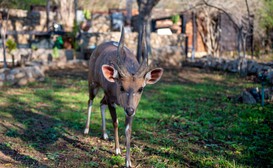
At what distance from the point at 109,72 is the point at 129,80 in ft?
1.10

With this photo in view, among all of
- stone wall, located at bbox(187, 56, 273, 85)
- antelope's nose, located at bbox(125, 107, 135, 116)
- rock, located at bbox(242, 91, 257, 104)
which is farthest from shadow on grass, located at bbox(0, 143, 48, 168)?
stone wall, located at bbox(187, 56, 273, 85)

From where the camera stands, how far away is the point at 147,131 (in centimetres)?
682

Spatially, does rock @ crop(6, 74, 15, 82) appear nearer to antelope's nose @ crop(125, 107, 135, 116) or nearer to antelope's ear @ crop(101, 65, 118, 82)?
antelope's ear @ crop(101, 65, 118, 82)

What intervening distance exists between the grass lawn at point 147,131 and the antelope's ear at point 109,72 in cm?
112

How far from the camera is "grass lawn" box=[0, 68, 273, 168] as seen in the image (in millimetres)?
5316

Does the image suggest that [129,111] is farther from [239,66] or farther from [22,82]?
[239,66]

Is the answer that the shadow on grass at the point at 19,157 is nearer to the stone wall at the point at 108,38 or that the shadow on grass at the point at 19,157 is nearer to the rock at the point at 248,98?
the rock at the point at 248,98

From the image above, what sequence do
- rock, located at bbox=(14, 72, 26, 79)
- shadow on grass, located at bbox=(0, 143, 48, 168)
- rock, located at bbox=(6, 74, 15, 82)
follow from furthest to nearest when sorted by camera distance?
rock, located at bbox=(14, 72, 26, 79) → rock, located at bbox=(6, 74, 15, 82) → shadow on grass, located at bbox=(0, 143, 48, 168)

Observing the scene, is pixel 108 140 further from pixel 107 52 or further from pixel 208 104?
pixel 208 104

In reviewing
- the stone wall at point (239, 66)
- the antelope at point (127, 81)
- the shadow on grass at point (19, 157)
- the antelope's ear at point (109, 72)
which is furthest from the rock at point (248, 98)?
the shadow on grass at point (19, 157)

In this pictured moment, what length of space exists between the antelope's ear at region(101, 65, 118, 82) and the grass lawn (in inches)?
44.0

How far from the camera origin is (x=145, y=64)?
15.9 feet

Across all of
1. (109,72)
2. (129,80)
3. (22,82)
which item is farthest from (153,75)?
(22,82)

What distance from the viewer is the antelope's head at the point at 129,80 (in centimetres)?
472
